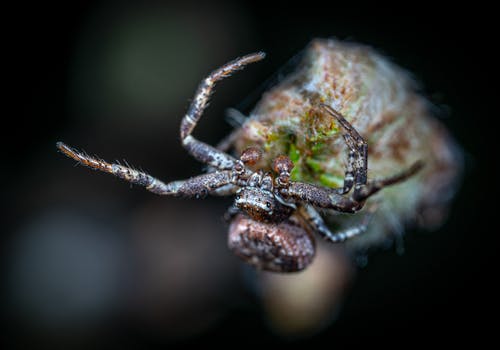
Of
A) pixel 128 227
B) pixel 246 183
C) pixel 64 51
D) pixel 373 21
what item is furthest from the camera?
pixel 128 227

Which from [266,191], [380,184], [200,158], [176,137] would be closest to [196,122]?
[200,158]

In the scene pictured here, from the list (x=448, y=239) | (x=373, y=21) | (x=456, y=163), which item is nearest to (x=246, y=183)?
(x=456, y=163)

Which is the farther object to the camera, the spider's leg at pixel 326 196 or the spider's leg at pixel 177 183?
the spider's leg at pixel 177 183

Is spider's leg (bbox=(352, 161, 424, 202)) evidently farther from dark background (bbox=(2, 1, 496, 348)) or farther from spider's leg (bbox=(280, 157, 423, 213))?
dark background (bbox=(2, 1, 496, 348))

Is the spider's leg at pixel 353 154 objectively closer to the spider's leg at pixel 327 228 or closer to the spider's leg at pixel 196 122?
the spider's leg at pixel 327 228

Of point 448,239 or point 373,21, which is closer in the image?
point 373,21

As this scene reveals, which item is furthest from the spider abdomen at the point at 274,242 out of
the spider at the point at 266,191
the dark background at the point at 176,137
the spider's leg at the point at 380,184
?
the dark background at the point at 176,137

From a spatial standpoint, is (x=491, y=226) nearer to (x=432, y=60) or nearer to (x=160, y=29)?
(x=432, y=60)

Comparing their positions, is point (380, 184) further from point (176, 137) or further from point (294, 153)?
point (176, 137)
